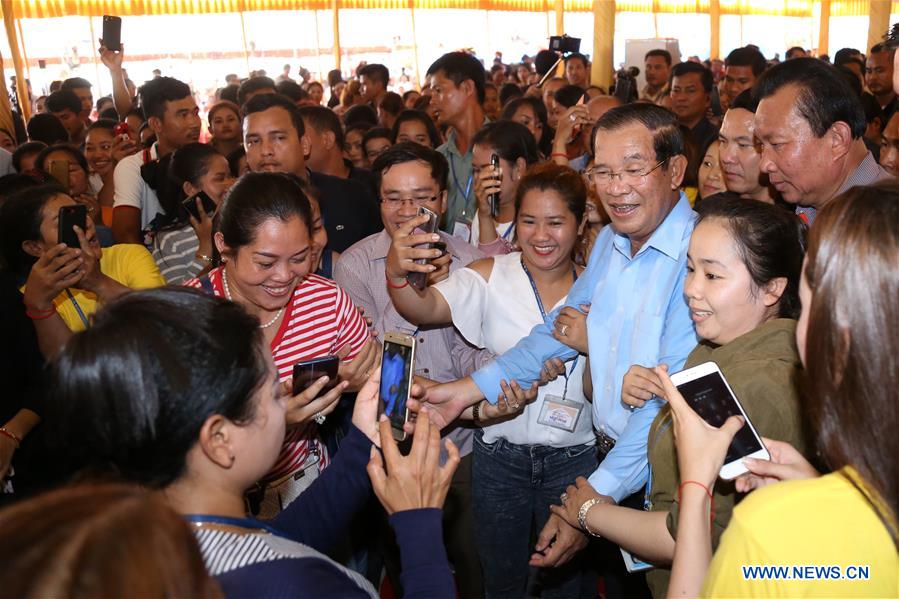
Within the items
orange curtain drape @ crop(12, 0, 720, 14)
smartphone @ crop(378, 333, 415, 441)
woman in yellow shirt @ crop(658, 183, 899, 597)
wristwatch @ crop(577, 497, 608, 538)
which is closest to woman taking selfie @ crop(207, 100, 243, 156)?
smartphone @ crop(378, 333, 415, 441)

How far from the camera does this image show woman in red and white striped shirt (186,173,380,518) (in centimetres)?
225

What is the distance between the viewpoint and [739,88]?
611cm

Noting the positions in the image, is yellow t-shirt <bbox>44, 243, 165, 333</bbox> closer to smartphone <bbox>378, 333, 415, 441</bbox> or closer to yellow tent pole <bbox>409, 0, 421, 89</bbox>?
smartphone <bbox>378, 333, 415, 441</bbox>

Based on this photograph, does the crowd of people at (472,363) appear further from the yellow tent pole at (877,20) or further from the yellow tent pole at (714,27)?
the yellow tent pole at (714,27)

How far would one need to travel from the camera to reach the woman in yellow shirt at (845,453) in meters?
0.99

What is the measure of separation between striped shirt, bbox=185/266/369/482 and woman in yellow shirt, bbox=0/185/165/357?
53 cm

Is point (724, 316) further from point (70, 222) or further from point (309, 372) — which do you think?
point (70, 222)

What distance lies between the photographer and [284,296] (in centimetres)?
230

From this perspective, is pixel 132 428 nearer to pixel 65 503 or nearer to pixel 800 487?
pixel 65 503

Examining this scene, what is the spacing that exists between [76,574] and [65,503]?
90mm

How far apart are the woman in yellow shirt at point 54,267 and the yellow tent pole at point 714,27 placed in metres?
21.0

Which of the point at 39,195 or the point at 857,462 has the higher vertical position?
the point at 39,195

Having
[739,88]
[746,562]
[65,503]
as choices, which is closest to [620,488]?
[746,562]

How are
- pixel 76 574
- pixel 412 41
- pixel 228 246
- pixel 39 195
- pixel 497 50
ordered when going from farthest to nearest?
1. pixel 497 50
2. pixel 412 41
3. pixel 39 195
4. pixel 228 246
5. pixel 76 574
